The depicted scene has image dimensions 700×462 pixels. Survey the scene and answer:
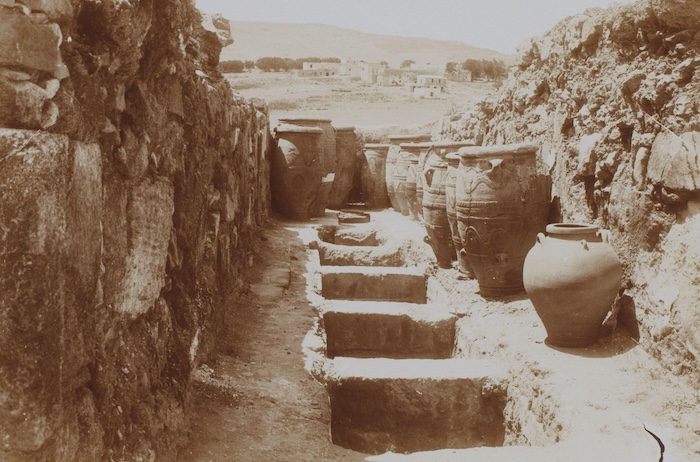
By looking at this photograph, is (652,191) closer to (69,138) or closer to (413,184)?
(69,138)

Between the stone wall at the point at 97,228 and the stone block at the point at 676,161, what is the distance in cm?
254

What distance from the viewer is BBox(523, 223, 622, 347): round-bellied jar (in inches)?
157

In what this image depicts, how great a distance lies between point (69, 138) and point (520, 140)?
17.8 ft

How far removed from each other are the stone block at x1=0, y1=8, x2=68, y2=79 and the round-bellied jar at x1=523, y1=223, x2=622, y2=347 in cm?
305

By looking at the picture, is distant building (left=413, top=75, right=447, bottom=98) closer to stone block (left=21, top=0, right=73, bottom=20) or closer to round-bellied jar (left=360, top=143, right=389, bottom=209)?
round-bellied jar (left=360, top=143, right=389, bottom=209)

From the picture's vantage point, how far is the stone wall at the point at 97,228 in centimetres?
174

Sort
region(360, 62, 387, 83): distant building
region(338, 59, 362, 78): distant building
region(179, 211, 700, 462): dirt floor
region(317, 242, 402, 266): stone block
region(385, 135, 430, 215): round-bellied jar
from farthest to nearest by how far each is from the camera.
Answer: region(338, 59, 362, 78): distant building, region(360, 62, 387, 83): distant building, region(385, 135, 430, 215): round-bellied jar, region(317, 242, 402, 266): stone block, region(179, 211, 700, 462): dirt floor

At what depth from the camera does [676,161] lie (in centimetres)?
377

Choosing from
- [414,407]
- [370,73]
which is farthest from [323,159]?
[370,73]

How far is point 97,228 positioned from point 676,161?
3.05 metres

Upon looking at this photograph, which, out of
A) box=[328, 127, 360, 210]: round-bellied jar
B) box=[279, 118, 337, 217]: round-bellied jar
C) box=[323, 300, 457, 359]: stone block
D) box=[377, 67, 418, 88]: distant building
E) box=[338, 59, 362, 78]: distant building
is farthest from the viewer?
box=[338, 59, 362, 78]: distant building

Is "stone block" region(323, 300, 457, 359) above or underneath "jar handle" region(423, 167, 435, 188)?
underneath

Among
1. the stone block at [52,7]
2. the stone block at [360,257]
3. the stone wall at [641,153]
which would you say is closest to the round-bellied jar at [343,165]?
the stone block at [360,257]

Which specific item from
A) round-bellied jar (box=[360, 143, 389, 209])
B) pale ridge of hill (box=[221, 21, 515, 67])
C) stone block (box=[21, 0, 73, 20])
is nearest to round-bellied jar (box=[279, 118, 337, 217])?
round-bellied jar (box=[360, 143, 389, 209])
